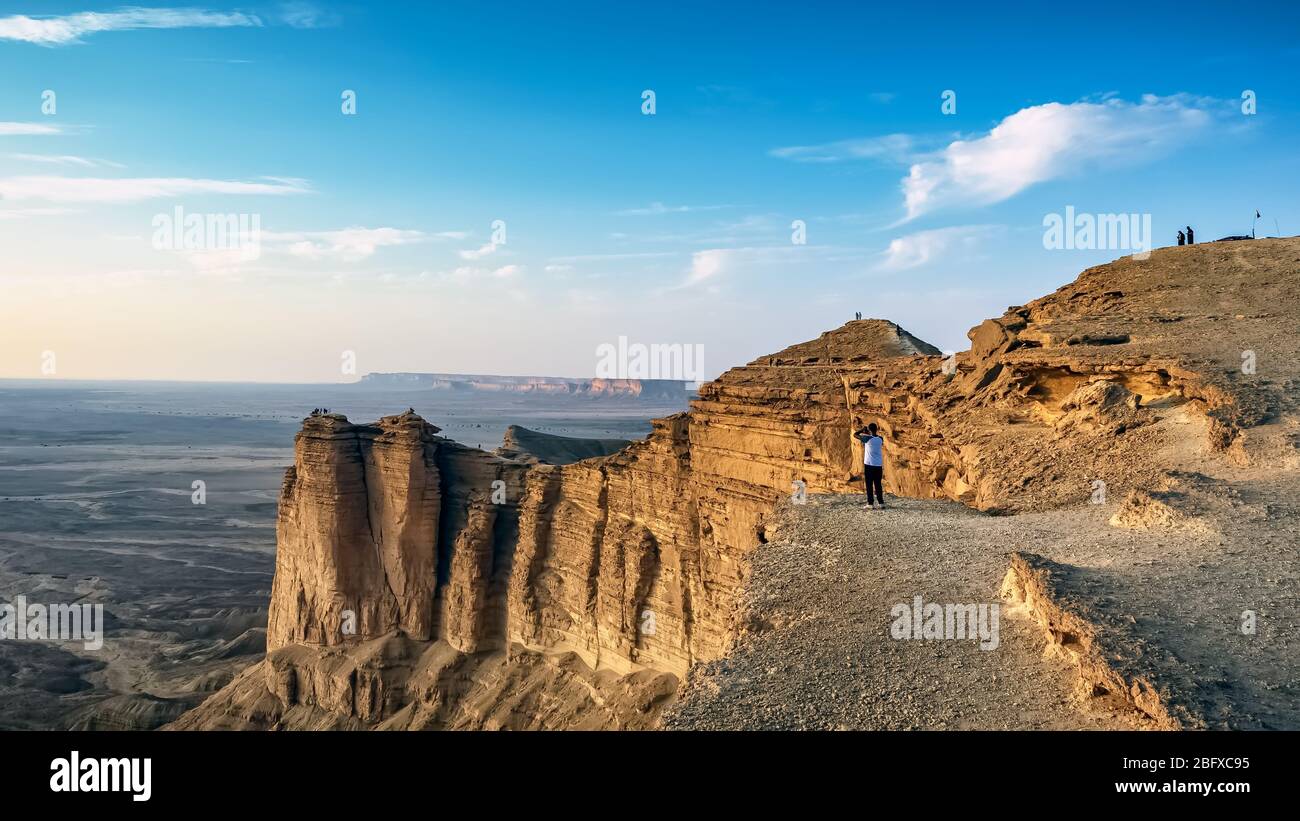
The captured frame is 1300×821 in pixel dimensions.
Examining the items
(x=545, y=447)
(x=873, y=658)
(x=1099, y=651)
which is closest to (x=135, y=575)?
(x=545, y=447)

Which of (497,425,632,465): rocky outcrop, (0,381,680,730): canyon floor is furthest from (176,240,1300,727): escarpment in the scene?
(497,425,632,465): rocky outcrop

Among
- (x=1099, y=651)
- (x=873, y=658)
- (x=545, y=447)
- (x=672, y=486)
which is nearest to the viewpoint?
(x=1099, y=651)

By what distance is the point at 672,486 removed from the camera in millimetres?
29328

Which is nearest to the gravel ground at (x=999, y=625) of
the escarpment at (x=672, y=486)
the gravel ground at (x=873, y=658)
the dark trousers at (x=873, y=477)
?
the gravel ground at (x=873, y=658)

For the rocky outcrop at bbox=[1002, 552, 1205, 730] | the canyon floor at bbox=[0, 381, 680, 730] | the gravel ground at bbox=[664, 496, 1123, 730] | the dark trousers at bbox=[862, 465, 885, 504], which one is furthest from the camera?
the canyon floor at bbox=[0, 381, 680, 730]

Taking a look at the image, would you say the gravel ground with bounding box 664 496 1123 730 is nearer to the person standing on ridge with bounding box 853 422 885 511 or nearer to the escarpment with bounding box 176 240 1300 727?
the escarpment with bounding box 176 240 1300 727

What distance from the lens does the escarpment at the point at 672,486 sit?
1541cm

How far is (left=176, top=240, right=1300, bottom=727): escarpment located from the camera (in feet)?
50.6

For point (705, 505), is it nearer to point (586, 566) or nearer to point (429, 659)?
point (586, 566)

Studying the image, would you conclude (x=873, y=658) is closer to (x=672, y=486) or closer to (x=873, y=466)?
(x=873, y=466)

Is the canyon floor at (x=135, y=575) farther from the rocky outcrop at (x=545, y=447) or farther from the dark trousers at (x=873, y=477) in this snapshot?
the dark trousers at (x=873, y=477)

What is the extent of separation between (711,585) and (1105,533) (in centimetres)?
1739

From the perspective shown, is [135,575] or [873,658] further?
[135,575]
